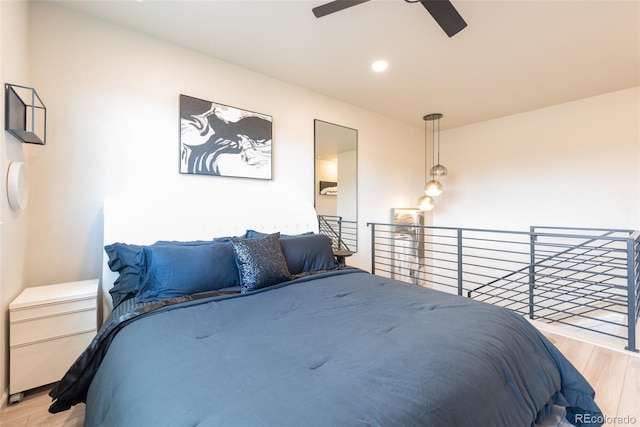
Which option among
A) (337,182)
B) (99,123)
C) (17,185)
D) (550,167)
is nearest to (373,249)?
(337,182)

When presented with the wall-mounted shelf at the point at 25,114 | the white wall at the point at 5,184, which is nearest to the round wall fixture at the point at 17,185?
the white wall at the point at 5,184

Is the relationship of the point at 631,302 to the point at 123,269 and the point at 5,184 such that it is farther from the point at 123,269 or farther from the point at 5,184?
the point at 5,184

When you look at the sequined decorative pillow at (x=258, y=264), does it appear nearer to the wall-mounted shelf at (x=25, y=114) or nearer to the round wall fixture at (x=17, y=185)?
the round wall fixture at (x=17, y=185)

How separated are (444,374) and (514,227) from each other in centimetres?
424

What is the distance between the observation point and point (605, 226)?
3.56 metres

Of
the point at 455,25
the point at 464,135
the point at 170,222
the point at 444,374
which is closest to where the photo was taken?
the point at 444,374

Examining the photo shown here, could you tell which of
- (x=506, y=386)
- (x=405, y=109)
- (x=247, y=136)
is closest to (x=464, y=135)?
(x=405, y=109)

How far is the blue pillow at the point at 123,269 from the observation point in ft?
6.02

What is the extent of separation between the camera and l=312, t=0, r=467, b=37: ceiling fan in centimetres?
169

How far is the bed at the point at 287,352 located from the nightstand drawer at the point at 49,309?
0.14 m

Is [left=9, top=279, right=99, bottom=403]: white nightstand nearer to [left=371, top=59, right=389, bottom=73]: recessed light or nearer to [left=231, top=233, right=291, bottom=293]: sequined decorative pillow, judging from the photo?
[left=231, top=233, right=291, bottom=293]: sequined decorative pillow

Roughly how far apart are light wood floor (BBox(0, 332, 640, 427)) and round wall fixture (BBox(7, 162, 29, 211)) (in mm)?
1174

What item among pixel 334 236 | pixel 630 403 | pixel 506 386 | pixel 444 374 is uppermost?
pixel 334 236

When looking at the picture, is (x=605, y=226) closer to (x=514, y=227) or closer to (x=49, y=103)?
(x=514, y=227)
